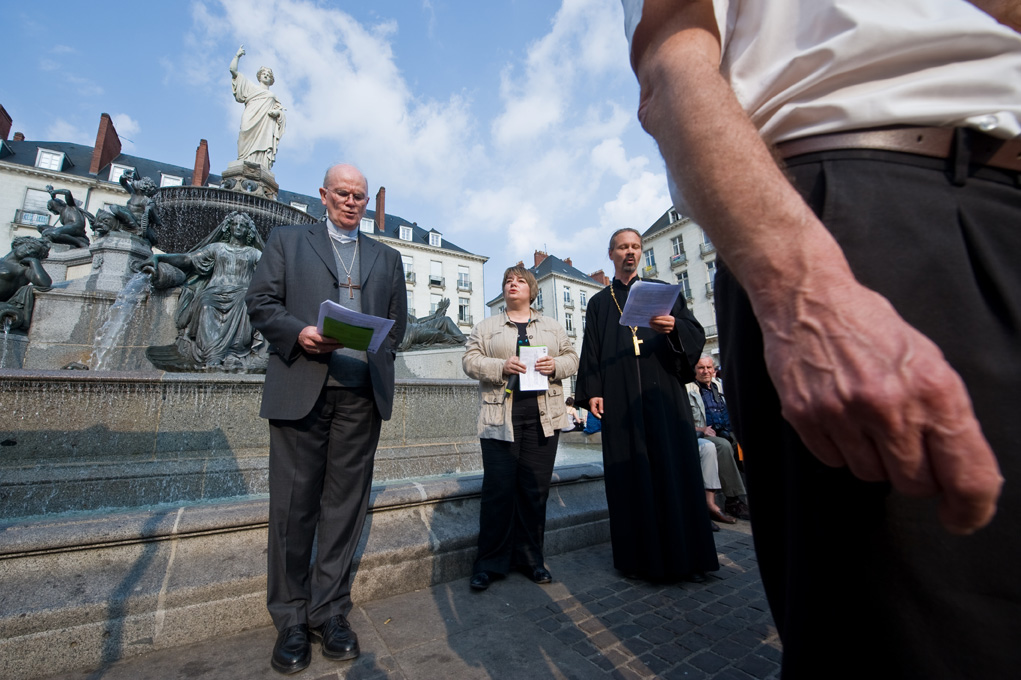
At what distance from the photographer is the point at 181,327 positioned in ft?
21.2

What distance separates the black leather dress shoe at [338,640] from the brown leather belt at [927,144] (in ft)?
8.08

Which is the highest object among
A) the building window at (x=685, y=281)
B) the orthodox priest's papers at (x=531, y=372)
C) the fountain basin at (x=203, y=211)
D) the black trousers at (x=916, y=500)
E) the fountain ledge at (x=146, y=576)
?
the building window at (x=685, y=281)

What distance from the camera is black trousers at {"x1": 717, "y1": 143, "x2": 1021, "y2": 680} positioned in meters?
0.57

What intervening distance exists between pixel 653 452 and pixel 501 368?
4.11ft

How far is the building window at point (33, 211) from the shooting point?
33.8 m

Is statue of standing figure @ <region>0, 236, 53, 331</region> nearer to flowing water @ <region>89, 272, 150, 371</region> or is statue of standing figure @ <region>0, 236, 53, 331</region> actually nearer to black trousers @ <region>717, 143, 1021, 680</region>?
flowing water @ <region>89, 272, 150, 371</region>

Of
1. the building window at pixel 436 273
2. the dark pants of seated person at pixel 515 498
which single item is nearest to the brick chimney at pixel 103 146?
the building window at pixel 436 273

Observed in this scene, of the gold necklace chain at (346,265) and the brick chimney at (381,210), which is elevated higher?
the brick chimney at (381,210)

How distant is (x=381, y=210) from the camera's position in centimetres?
4719

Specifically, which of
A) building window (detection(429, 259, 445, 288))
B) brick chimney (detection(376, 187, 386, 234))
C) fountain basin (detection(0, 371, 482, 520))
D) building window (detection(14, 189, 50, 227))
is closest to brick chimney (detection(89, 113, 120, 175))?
building window (detection(14, 189, 50, 227))

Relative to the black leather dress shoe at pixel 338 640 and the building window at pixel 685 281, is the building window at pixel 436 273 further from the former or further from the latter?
the black leather dress shoe at pixel 338 640

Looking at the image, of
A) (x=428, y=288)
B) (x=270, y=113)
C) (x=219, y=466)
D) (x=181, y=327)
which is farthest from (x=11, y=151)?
(x=219, y=466)

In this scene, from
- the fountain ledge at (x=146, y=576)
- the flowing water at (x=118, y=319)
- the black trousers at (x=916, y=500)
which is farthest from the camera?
the flowing water at (x=118, y=319)

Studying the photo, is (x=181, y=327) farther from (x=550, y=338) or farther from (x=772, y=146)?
(x=772, y=146)
